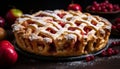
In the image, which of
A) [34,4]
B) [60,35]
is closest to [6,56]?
[60,35]

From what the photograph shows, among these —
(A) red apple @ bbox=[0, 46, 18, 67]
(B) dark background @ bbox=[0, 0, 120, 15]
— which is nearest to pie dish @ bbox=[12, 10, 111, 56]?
(A) red apple @ bbox=[0, 46, 18, 67]

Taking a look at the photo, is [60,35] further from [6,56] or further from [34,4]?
[34,4]

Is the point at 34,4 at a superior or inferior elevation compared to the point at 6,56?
inferior

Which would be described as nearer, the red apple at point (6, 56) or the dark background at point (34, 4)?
the red apple at point (6, 56)

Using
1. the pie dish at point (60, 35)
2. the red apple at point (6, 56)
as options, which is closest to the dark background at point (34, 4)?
the pie dish at point (60, 35)

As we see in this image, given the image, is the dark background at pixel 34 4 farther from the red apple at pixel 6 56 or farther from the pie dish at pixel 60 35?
the red apple at pixel 6 56
